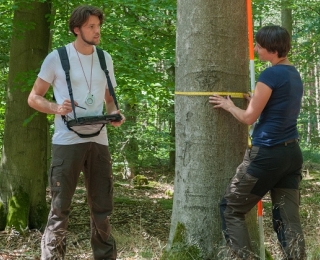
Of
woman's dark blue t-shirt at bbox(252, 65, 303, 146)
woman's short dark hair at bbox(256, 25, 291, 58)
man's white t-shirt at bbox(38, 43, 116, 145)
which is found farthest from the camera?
man's white t-shirt at bbox(38, 43, 116, 145)

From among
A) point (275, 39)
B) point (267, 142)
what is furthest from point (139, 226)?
point (275, 39)

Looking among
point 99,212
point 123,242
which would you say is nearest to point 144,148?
point 123,242

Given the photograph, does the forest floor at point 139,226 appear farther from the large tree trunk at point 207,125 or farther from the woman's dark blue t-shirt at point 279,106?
the woman's dark blue t-shirt at point 279,106

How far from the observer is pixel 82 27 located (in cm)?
402

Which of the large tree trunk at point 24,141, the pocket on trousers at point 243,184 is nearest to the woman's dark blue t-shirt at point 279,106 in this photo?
the pocket on trousers at point 243,184

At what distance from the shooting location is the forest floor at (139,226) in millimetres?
4848

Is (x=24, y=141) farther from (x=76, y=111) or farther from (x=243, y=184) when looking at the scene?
(x=243, y=184)

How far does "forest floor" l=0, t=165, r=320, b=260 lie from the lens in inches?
191

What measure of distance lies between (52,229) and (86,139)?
74cm

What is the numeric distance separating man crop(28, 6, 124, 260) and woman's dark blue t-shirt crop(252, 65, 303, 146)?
1122 millimetres

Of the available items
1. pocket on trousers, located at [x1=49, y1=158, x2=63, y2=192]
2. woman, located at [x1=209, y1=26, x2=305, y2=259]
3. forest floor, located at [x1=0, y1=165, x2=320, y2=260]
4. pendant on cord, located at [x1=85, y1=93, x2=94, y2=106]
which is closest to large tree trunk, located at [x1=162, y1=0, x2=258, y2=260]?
woman, located at [x1=209, y1=26, x2=305, y2=259]

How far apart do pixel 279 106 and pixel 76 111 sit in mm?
1508

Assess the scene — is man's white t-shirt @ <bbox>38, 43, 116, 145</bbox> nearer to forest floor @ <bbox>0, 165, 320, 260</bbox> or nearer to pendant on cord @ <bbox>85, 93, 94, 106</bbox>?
pendant on cord @ <bbox>85, 93, 94, 106</bbox>

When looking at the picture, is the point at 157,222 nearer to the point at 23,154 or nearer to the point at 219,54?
the point at 23,154
